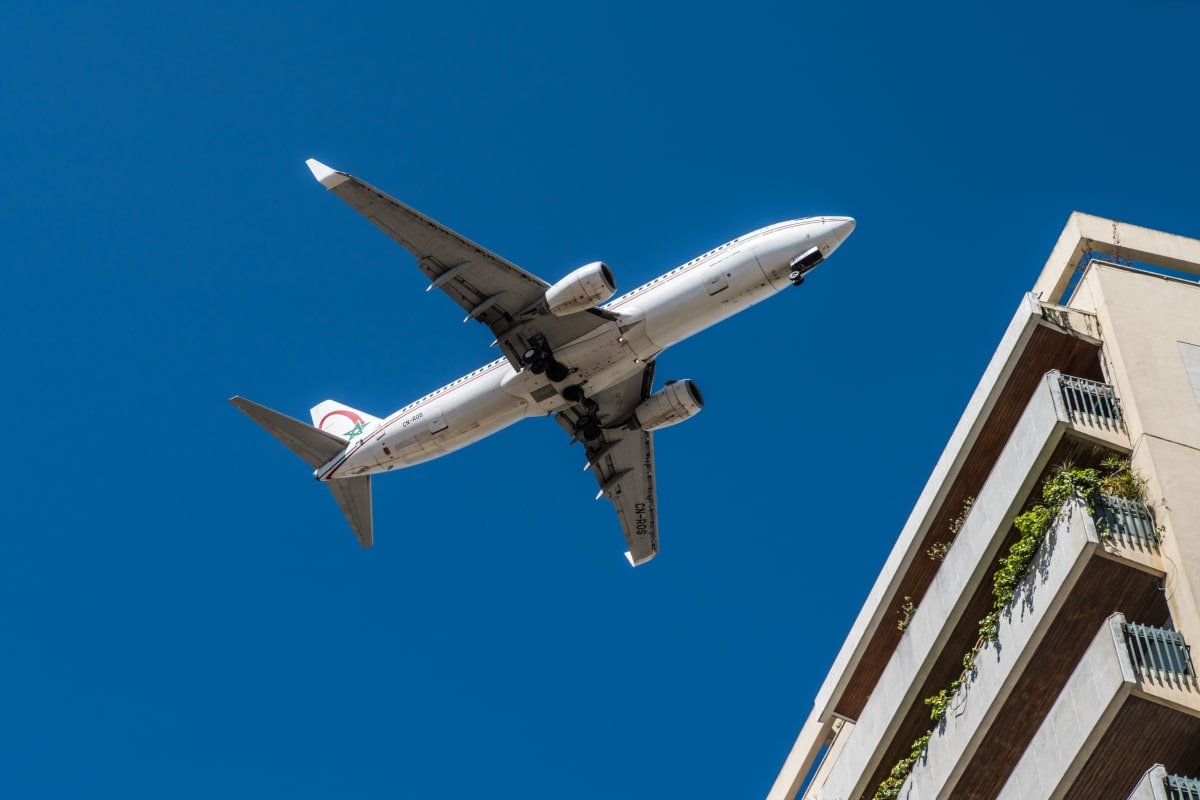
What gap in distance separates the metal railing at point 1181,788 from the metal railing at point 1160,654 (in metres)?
1.63

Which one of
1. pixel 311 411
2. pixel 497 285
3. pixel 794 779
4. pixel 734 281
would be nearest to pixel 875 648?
pixel 794 779

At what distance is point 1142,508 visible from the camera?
23.7 metres

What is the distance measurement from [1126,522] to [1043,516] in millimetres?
1628

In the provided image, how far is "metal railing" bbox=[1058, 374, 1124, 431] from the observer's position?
82.8 ft

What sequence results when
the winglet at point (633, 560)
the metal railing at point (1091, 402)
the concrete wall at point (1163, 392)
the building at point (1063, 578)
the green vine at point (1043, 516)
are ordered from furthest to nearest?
the winglet at point (633, 560) → the metal railing at point (1091, 402) → the green vine at point (1043, 516) → the concrete wall at point (1163, 392) → the building at point (1063, 578)

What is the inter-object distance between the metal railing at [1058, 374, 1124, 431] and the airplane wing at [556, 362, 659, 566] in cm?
2660

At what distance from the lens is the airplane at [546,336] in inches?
1700

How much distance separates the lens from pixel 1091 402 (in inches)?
1005

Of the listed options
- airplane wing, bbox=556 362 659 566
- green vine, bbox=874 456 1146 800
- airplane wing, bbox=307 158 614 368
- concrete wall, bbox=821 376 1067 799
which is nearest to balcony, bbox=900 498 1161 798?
green vine, bbox=874 456 1146 800

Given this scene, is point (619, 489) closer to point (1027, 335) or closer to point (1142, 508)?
point (1027, 335)

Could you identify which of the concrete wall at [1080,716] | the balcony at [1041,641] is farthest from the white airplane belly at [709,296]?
the concrete wall at [1080,716]

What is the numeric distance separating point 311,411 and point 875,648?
32012mm

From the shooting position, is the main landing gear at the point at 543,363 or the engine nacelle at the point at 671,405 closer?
the main landing gear at the point at 543,363

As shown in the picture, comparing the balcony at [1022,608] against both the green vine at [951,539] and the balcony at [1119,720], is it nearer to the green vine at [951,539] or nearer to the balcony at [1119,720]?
the green vine at [951,539]
